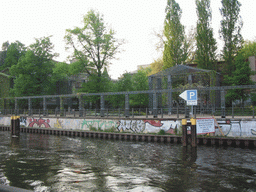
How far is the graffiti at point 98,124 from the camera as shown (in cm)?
2742

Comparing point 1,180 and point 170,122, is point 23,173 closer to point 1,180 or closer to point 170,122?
point 1,180

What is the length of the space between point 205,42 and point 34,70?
31.2 m

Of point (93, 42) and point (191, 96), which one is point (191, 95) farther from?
point (93, 42)

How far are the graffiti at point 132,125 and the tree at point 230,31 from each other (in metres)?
21.0

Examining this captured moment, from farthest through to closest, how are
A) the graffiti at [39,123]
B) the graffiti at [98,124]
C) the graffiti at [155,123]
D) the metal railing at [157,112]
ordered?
the graffiti at [39,123] → the graffiti at [98,124] → the graffiti at [155,123] → the metal railing at [157,112]

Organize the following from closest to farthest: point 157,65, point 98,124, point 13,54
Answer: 1. point 98,124
2. point 157,65
3. point 13,54

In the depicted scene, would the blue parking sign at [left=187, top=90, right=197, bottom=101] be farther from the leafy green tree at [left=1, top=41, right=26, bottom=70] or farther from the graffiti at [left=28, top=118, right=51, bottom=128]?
the leafy green tree at [left=1, top=41, right=26, bottom=70]

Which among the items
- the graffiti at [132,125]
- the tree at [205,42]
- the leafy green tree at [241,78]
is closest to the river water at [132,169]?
the graffiti at [132,125]

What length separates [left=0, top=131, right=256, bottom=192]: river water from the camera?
1074 cm

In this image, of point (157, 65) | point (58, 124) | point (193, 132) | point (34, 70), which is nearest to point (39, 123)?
point (58, 124)

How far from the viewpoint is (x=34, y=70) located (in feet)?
149

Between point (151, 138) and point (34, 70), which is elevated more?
point (34, 70)

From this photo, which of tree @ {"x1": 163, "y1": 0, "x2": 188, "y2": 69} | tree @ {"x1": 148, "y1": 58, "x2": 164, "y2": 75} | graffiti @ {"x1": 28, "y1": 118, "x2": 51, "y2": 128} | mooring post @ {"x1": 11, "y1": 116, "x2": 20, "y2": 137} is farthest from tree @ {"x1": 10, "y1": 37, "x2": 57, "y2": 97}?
tree @ {"x1": 163, "y1": 0, "x2": 188, "y2": 69}

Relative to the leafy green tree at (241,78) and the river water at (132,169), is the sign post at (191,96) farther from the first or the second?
the leafy green tree at (241,78)
